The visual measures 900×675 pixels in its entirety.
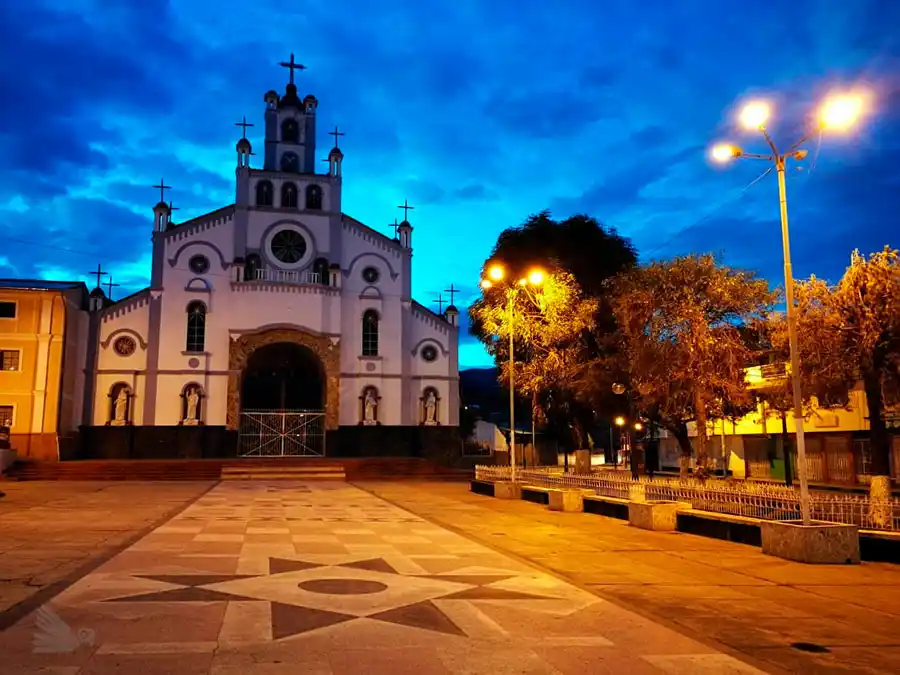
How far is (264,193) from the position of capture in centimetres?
4553

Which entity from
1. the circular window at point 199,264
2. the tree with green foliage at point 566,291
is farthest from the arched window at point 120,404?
the tree with green foliage at point 566,291

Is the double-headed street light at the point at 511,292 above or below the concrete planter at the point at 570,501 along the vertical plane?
above

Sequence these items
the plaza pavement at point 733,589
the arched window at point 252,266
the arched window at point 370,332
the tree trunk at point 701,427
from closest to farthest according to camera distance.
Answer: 1. the plaza pavement at point 733,589
2. the tree trunk at point 701,427
3. the arched window at point 252,266
4. the arched window at point 370,332

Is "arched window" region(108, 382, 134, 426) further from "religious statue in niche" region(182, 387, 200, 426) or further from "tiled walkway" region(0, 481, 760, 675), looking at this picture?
"tiled walkway" region(0, 481, 760, 675)

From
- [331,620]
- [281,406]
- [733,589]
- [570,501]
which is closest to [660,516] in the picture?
[570,501]

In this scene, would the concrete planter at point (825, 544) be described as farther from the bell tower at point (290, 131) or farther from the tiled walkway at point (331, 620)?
the bell tower at point (290, 131)

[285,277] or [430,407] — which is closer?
[285,277]

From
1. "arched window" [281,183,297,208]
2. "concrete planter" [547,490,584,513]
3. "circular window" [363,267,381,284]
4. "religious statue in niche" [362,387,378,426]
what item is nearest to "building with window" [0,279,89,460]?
"arched window" [281,183,297,208]

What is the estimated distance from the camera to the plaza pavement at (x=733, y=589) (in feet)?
23.7

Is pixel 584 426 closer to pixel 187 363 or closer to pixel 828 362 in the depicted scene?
pixel 828 362

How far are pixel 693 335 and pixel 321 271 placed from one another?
1148 inches

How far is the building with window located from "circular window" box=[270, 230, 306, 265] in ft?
37.0

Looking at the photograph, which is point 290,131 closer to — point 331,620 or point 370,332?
point 370,332

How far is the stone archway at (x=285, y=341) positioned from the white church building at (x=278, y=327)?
6cm
